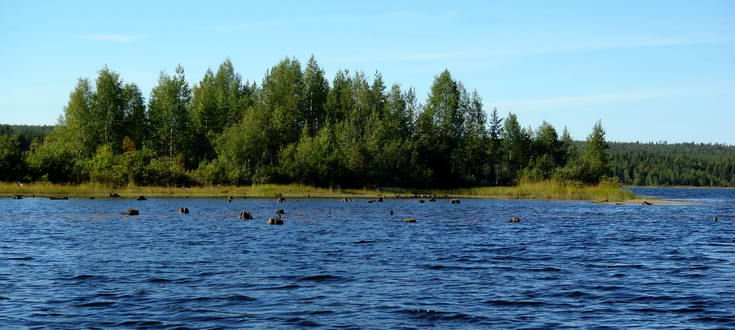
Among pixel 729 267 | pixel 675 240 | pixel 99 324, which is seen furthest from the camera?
pixel 675 240

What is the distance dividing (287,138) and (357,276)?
9802 centimetres

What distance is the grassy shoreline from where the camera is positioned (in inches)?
3681

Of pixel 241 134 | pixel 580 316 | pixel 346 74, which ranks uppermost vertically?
pixel 346 74

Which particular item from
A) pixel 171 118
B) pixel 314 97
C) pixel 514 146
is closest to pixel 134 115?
pixel 171 118

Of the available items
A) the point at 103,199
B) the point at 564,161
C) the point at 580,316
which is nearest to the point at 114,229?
the point at 580,316

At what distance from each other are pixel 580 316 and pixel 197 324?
1100 centimetres

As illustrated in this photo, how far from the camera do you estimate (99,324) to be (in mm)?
18844

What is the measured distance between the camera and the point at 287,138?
124 metres

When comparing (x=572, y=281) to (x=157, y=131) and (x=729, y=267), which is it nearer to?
(x=729, y=267)

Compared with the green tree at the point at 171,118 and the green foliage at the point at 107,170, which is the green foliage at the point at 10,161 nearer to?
the green foliage at the point at 107,170

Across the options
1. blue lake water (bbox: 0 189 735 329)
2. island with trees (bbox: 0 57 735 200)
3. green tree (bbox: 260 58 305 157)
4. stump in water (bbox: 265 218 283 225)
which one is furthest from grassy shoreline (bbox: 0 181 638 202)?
stump in water (bbox: 265 218 283 225)

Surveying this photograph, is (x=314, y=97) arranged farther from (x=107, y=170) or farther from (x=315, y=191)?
(x=107, y=170)

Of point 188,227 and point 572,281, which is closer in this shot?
point 572,281

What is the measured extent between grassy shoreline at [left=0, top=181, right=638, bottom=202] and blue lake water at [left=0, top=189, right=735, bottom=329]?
42.6 meters
